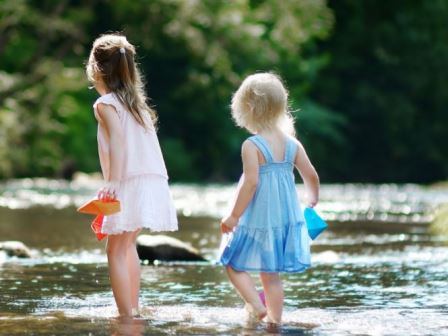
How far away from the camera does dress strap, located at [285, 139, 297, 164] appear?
6.96m

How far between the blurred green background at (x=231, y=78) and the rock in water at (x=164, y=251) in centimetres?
2168

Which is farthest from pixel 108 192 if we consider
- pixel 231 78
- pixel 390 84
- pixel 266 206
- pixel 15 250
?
pixel 390 84

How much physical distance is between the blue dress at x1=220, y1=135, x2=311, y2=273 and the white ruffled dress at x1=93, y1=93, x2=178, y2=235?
434mm

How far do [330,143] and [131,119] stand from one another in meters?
45.6

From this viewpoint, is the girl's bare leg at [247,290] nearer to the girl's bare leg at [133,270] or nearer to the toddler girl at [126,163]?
the toddler girl at [126,163]

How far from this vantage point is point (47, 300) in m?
7.84

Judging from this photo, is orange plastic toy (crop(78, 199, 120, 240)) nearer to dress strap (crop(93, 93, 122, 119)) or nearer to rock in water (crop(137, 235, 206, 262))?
dress strap (crop(93, 93, 122, 119))

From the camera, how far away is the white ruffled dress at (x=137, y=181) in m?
6.96

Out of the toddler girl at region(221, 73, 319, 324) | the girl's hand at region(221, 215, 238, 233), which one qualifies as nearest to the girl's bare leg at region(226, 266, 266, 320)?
the toddler girl at region(221, 73, 319, 324)

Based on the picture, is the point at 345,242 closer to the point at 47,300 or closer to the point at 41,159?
the point at 47,300

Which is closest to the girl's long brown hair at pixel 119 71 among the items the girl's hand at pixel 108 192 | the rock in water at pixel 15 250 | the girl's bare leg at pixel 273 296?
the girl's hand at pixel 108 192

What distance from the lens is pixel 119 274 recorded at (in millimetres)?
7012

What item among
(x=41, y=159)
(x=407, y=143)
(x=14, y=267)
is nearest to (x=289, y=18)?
(x=41, y=159)

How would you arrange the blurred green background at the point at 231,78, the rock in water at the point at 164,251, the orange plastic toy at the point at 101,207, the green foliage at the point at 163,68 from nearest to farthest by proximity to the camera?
the orange plastic toy at the point at 101,207 < the rock in water at the point at 164,251 < the green foliage at the point at 163,68 < the blurred green background at the point at 231,78
